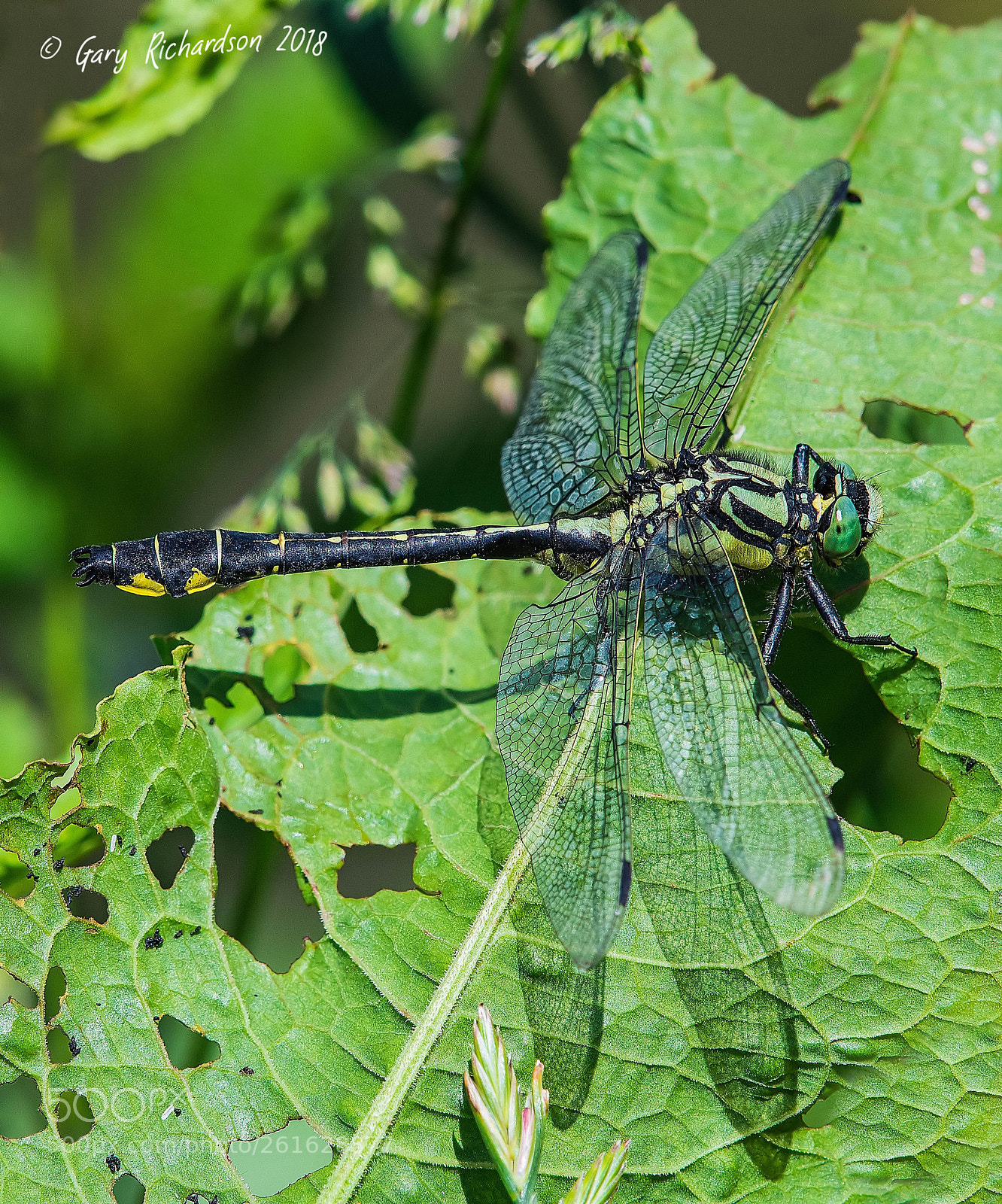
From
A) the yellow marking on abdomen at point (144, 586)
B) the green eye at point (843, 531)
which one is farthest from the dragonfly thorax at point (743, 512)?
the yellow marking on abdomen at point (144, 586)

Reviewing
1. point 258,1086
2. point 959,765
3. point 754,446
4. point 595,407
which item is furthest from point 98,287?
point 959,765

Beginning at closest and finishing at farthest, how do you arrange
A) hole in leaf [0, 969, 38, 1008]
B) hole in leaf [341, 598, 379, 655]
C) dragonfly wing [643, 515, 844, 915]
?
dragonfly wing [643, 515, 844, 915] → hole in leaf [341, 598, 379, 655] → hole in leaf [0, 969, 38, 1008]

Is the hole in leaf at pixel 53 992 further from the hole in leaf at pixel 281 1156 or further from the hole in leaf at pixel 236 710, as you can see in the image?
the hole in leaf at pixel 236 710

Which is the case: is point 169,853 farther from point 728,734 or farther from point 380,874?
point 728,734

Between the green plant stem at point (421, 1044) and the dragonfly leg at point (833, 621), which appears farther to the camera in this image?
the dragonfly leg at point (833, 621)

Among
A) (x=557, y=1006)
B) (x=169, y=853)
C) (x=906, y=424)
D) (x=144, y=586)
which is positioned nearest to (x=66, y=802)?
(x=169, y=853)

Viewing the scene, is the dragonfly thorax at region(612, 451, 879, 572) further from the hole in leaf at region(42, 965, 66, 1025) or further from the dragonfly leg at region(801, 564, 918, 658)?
the hole in leaf at region(42, 965, 66, 1025)

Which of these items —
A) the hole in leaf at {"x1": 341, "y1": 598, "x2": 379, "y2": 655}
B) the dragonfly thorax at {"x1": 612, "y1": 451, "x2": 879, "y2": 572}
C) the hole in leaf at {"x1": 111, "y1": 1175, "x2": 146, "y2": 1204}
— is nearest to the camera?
the hole in leaf at {"x1": 111, "y1": 1175, "x2": 146, "y2": 1204}

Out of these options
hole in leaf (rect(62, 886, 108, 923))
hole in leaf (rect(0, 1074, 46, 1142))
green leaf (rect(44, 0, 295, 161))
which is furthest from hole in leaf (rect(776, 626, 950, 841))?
green leaf (rect(44, 0, 295, 161))
